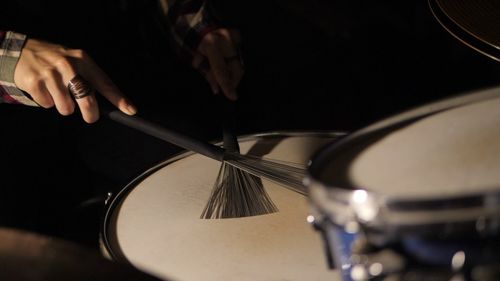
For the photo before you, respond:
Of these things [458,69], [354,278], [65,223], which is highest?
[458,69]

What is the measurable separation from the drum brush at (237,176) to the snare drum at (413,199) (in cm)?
24

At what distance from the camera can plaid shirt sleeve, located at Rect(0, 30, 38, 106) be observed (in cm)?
95

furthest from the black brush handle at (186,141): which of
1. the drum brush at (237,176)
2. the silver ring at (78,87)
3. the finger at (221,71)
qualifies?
the finger at (221,71)

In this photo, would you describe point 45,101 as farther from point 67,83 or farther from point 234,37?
point 234,37

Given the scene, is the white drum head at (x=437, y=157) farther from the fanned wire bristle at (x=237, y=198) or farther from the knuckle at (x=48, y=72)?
the knuckle at (x=48, y=72)

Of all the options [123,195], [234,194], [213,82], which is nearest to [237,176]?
[234,194]

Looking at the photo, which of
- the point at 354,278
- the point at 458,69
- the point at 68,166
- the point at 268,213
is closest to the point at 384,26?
the point at 458,69

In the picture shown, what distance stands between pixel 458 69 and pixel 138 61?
1.08 meters

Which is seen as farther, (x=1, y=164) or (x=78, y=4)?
(x=78, y=4)

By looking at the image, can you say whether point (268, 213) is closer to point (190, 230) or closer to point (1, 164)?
point (190, 230)

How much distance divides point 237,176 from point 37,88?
0.29 m

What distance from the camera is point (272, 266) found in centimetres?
72

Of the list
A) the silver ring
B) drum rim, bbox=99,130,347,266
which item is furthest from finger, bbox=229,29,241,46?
the silver ring

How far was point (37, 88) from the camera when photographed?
90 cm
